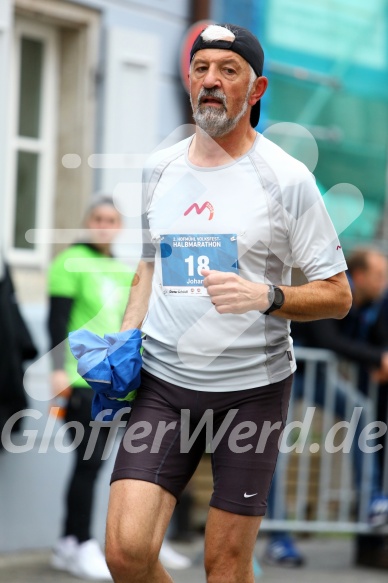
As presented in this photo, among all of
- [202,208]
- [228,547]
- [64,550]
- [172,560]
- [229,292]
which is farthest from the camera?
[172,560]

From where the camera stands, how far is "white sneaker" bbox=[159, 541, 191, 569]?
26.2 ft

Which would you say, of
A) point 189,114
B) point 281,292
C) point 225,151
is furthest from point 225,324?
point 189,114

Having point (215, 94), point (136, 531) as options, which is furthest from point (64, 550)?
point (215, 94)

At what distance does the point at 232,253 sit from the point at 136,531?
97 centimetres

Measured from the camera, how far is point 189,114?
955 centimetres

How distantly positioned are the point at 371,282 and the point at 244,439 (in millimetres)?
4314

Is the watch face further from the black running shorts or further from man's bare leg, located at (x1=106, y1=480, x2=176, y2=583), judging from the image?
man's bare leg, located at (x1=106, y1=480, x2=176, y2=583)

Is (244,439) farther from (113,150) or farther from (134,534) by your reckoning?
(113,150)

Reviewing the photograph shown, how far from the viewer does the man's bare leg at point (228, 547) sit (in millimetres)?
4422

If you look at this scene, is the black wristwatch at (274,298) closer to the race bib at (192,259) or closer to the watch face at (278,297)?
the watch face at (278,297)

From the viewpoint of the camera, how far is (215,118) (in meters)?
4.48

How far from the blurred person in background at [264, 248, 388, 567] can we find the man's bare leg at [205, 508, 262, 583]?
4.01m

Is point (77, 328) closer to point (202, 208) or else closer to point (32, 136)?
point (32, 136)

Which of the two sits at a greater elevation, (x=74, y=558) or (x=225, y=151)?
(x=225, y=151)
